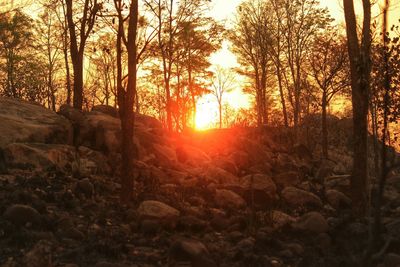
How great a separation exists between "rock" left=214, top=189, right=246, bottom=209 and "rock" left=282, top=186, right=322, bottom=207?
1620 millimetres

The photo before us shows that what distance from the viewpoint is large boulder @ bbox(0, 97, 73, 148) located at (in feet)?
41.4

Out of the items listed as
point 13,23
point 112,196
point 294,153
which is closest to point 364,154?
point 112,196

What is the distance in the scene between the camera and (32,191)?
31.8 feet

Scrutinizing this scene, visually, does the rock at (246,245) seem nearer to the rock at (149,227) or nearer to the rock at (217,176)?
the rock at (149,227)

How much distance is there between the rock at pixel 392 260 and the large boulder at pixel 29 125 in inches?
376

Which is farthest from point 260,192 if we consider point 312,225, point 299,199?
point 312,225

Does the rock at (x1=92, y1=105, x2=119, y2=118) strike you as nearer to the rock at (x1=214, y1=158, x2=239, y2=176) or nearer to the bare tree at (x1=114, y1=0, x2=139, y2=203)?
the rock at (x1=214, y1=158, x2=239, y2=176)

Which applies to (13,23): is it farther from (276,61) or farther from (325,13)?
(325,13)

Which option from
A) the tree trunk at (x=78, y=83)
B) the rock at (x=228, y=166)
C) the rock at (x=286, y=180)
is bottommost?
the rock at (x=286, y=180)

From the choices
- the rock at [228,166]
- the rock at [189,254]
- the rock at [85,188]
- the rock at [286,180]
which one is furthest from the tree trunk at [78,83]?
the rock at [189,254]

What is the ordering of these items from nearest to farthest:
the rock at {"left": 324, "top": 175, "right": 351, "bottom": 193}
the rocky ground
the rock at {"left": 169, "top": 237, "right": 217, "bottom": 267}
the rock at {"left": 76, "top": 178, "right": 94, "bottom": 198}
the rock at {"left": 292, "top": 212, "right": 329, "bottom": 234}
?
the rock at {"left": 169, "top": 237, "right": 217, "bottom": 267}, the rocky ground, the rock at {"left": 292, "top": 212, "right": 329, "bottom": 234}, the rock at {"left": 76, "top": 178, "right": 94, "bottom": 198}, the rock at {"left": 324, "top": 175, "right": 351, "bottom": 193}

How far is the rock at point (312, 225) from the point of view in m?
9.65

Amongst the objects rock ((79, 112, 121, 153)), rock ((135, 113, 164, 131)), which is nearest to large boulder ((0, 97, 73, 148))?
rock ((79, 112, 121, 153))

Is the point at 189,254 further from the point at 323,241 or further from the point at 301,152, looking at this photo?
the point at 301,152
